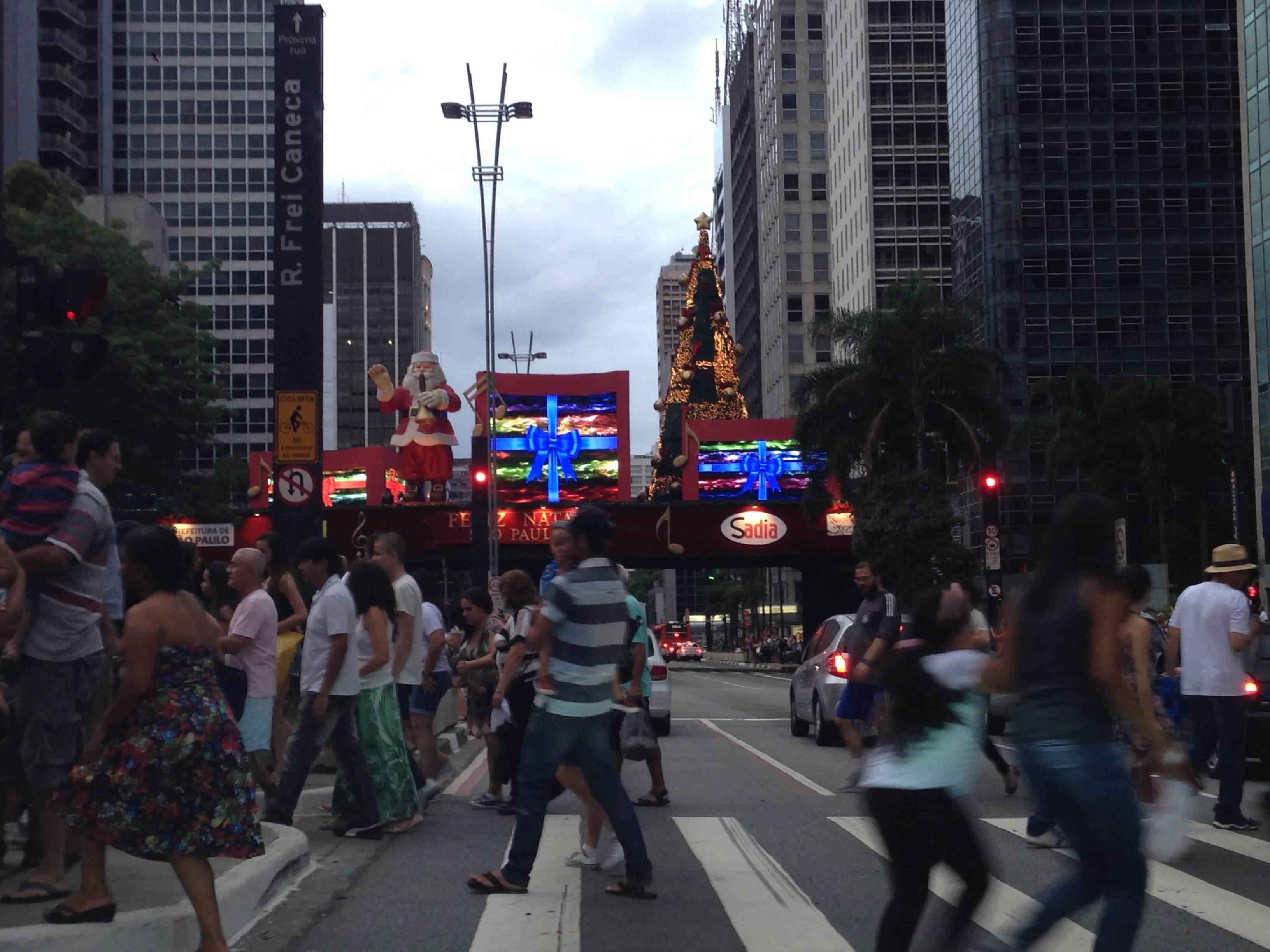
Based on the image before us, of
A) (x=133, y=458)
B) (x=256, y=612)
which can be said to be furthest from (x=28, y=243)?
(x=256, y=612)

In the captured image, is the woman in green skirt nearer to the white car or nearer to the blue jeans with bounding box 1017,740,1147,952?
the blue jeans with bounding box 1017,740,1147,952

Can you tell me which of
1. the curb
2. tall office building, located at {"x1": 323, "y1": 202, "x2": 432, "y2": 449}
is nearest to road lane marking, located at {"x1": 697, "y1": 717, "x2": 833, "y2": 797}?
the curb

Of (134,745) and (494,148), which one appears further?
(494,148)

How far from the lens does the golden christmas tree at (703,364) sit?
59281 mm

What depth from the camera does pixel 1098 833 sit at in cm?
483

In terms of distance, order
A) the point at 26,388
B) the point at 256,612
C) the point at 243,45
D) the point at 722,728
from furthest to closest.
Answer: the point at 243,45
the point at 722,728
the point at 256,612
the point at 26,388

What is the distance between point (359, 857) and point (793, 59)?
4375 inches

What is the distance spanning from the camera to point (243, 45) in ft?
359

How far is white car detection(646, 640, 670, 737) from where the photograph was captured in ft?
63.5

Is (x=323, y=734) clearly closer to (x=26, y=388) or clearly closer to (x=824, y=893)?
(x=26, y=388)

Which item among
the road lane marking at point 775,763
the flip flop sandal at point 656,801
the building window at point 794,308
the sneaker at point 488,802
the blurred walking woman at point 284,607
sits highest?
the building window at point 794,308

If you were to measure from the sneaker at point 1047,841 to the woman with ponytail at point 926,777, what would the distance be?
174 inches

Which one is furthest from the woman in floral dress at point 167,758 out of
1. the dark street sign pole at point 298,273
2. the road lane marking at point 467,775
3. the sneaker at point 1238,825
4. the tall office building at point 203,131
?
the tall office building at point 203,131

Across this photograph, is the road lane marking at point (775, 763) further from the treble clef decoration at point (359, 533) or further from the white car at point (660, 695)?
the treble clef decoration at point (359, 533)
